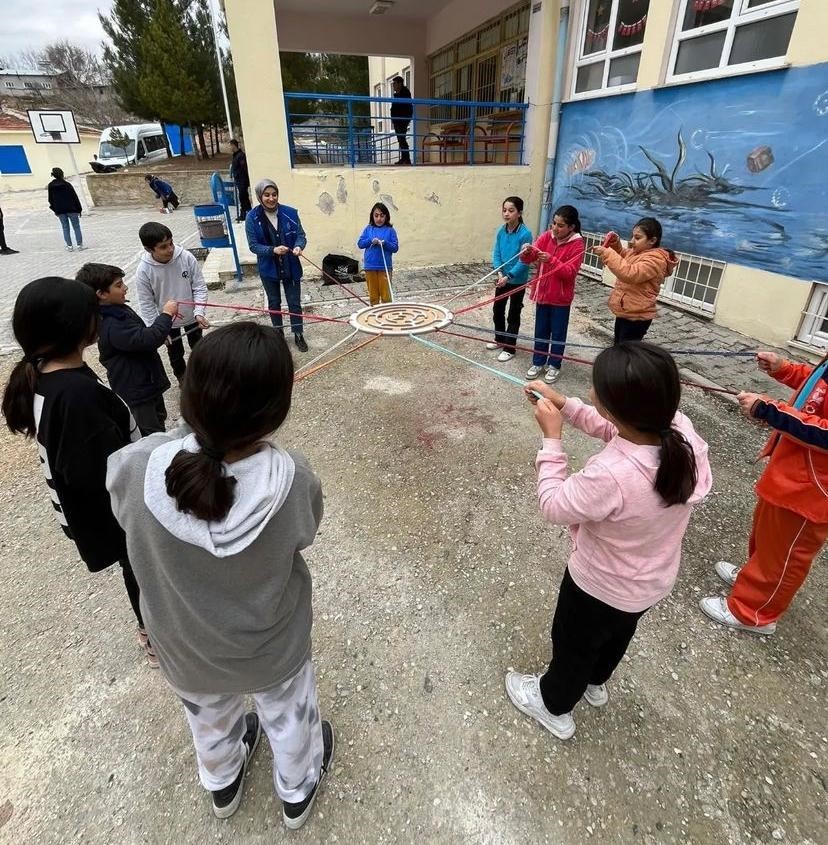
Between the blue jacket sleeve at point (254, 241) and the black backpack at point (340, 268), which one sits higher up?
the blue jacket sleeve at point (254, 241)

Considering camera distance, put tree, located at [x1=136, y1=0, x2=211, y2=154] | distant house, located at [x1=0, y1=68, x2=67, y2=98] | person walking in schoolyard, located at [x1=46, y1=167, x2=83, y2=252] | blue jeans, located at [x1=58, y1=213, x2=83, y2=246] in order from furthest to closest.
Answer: distant house, located at [x1=0, y1=68, x2=67, y2=98] < tree, located at [x1=136, y1=0, x2=211, y2=154] < blue jeans, located at [x1=58, y1=213, x2=83, y2=246] < person walking in schoolyard, located at [x1=46, y1=167, x2=83, y2=252]

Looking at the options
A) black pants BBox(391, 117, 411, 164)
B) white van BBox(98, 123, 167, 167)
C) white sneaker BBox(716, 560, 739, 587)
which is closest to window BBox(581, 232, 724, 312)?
white sneaker BBox(716, 560, 739, 587)

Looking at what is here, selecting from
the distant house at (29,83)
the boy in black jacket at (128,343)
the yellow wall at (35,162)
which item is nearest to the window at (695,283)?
the boy in black jacket at (128,343)

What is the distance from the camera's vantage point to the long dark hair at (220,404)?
96 centimetres

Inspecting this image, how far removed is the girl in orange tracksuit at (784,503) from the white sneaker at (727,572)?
19 cm

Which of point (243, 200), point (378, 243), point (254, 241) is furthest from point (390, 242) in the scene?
point (243, 200)

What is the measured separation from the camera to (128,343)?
269 cm

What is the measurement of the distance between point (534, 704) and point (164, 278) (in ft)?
11.6

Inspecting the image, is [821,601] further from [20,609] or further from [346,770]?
[20,609]

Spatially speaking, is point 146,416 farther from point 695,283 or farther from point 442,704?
point 695,283

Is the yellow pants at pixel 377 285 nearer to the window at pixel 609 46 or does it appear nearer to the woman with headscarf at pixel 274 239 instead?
the woman with headscarf at pixel 274 239

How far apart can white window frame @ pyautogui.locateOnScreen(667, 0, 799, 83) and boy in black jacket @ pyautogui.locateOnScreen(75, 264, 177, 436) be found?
595 centimetres

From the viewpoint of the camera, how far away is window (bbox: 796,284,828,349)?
4.75m

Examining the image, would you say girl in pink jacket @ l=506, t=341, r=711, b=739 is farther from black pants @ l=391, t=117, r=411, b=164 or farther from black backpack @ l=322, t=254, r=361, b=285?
black pants @ l=391, t=117, r=411, b=164
